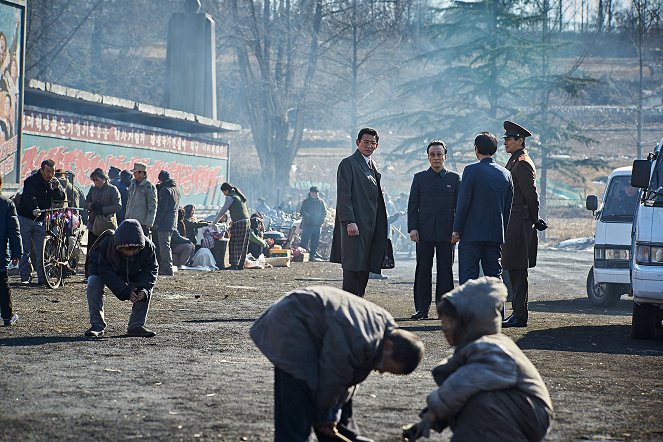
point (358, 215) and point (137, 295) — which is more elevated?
point (358, 215)

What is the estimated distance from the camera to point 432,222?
1332cm

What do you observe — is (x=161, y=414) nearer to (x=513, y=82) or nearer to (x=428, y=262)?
(x=428, y=262)

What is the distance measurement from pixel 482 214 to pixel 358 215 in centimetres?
127

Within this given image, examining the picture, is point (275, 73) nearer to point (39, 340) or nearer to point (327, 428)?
point (39, 340)

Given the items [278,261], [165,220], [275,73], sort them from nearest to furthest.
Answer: [165,220] < [278,261] < [275,73]

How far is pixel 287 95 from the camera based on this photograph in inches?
2185

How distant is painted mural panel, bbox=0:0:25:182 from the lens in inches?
900

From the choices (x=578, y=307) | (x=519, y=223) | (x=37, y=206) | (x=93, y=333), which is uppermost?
(x=519, y=223)

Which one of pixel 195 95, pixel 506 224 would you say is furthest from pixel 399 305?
pixel 195 95

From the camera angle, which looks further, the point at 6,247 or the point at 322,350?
the point at 6,247

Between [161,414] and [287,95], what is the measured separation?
48.9 meters

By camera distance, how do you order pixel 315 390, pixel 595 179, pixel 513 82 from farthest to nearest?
pixel 595 179 → pixel 513 82 → pixel 315 390

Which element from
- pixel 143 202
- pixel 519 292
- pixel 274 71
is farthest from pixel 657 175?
pixel 274 71

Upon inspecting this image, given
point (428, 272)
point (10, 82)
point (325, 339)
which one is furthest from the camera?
point (10, 82)
